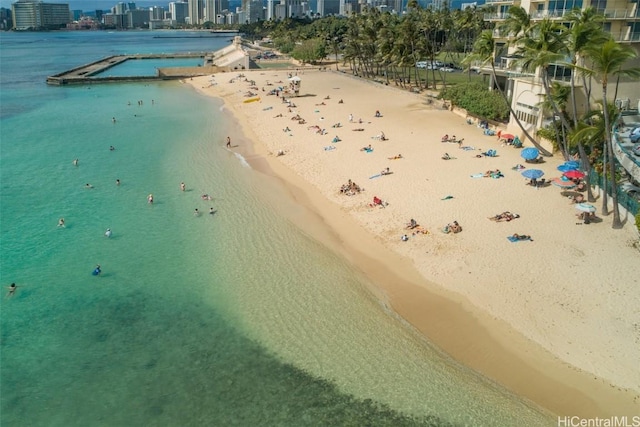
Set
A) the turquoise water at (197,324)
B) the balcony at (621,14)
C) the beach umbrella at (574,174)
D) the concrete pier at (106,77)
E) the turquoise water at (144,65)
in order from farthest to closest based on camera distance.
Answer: the turquoise water at (144,65) < the concrete pier at (106,77) < the balcony at (621,14) < the beach umbrella at (574,174) < the turquoise water at (197,324)

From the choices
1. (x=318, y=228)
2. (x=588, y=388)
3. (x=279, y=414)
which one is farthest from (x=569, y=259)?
(x=279, y=414)

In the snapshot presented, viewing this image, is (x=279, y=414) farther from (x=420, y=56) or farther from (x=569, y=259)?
(x=420, y=56)

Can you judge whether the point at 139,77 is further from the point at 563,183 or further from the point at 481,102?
the point at 563,183

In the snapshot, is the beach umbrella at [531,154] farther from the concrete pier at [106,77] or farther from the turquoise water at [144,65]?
the turquoise water at [144,65]

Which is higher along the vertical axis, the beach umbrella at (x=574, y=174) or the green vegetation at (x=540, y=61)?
the green vegetation at (x=540, y=61)

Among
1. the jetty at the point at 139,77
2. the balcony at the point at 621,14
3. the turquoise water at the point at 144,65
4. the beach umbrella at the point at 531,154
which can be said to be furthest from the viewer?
the turquoise water at the point at 144,65

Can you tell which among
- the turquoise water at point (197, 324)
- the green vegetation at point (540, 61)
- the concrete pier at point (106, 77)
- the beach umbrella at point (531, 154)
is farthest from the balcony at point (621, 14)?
the concrete pier at point (106, 77)
